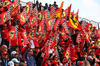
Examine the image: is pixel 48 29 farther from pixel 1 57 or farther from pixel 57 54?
pixel 1 57

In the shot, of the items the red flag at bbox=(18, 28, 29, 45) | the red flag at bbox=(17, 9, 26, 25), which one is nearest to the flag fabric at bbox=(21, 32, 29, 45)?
the red flag at bbox=(18, 28, 29, 45)

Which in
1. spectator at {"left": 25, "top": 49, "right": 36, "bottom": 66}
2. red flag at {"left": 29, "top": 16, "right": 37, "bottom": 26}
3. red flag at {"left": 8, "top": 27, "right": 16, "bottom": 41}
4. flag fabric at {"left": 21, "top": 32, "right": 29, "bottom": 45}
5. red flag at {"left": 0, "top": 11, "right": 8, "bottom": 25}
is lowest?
spectator at {"left": 25, "top": 49, "right": 36, "bottom": 66}

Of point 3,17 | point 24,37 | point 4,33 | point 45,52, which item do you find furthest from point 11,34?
point 45,52

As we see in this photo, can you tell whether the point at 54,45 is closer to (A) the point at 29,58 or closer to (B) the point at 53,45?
(B) the point at 53,45

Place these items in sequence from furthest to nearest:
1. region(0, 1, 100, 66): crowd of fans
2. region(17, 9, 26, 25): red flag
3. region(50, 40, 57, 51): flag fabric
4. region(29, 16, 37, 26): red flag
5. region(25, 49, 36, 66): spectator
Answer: region(29, 16, 37, 26): red flag
region(17, 9, 26, 25): red flag
region(50, 40, 57, 51): flag fabric
region(25, 49, 36, 66): spectator
region(0, 1, 100, 66): crowd of fans

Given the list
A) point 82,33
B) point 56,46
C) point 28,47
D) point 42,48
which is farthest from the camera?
point 82,33

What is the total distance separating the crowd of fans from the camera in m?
8.12

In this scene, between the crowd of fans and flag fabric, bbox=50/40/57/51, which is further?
flag fabric, bbox=50/40/57/51

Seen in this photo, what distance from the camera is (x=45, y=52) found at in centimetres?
925

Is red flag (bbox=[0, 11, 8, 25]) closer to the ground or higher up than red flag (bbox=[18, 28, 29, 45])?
higher up

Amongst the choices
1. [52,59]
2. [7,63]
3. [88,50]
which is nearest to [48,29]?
[52,59]

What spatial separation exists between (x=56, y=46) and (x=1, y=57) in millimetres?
3089

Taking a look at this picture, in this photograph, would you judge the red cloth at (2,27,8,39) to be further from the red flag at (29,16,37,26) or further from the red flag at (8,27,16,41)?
the red flag at (29,16,37,26)

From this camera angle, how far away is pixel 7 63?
7.68 metres
